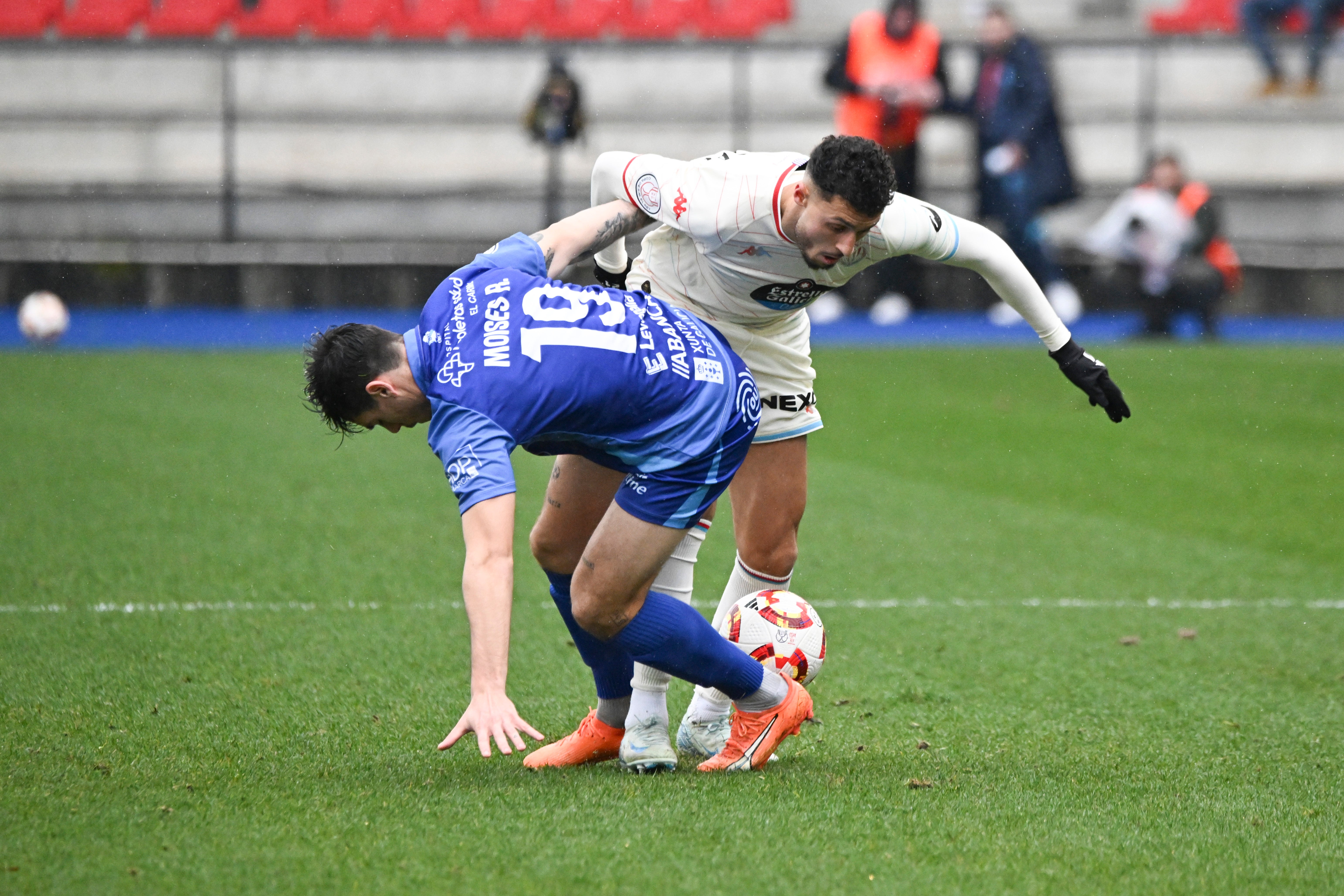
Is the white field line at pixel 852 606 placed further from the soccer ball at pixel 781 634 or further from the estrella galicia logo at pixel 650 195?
the estrella galicia logo at pixel 650 195

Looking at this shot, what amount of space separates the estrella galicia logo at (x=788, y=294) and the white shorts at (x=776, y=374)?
13cm

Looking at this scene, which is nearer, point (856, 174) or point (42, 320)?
point (856, 174)

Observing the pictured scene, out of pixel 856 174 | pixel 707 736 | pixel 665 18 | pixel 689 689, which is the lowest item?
pixel 689 689

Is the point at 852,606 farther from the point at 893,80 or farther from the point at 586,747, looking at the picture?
the point at 893,80

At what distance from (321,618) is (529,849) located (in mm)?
2783

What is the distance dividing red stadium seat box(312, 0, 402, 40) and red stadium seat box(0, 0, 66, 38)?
3.25 metres

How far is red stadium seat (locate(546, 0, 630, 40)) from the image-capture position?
67.3 feet

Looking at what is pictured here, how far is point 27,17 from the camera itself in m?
18.9

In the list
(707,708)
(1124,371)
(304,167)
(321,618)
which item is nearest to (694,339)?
(707,708)

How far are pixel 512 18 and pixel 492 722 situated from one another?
19.0 m

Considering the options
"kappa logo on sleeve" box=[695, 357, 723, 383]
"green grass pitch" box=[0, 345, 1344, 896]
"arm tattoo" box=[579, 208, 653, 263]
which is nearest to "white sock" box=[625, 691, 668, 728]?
"green grass pitch" box=[0, 345, 1344, 896]

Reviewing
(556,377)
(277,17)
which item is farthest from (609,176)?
(277,17)

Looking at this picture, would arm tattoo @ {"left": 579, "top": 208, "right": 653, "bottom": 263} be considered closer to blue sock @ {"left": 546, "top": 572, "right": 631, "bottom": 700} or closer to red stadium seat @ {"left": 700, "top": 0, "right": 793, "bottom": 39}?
blue sock @ {"left": 546, "top": 572, "right": 631, "bottom": 700}

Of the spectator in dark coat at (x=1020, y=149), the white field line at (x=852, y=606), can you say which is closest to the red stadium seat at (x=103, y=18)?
the spectator in dark coat at (x=1020, y=149)
